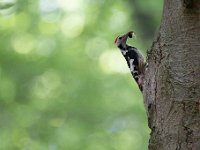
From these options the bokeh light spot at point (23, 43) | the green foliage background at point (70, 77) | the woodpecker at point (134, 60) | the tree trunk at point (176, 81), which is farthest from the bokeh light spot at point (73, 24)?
the tree trunk at point (176, 81)

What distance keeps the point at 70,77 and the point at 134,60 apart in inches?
112

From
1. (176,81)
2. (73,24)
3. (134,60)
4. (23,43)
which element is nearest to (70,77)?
(23,43)

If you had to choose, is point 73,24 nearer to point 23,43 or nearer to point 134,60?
point 23,43

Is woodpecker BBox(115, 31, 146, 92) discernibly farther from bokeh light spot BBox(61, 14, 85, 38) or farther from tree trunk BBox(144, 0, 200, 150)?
bokeh light spot BBox(61, 14, 85, 38)

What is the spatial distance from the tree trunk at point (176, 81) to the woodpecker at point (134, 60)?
11.3 inches

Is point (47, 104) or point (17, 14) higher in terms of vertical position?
point (17, 14)

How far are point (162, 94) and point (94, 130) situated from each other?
3.15 metres

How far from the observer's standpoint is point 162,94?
2.11m

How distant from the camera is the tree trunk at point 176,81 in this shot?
204 cm

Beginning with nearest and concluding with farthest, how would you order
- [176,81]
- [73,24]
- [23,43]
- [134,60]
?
[176,81] < [134,60] < [23,43] < [73,24]

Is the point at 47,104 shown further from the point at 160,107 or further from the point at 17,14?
the point at 160,107

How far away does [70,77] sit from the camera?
5359 millimetres

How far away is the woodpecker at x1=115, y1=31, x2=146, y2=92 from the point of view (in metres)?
2.47

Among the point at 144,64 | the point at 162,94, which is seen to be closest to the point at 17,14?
the point at 144,64
